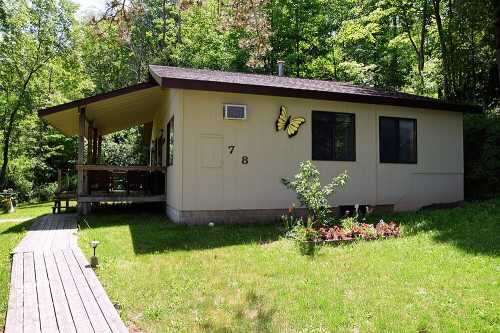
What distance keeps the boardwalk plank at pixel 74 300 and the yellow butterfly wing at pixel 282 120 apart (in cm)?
523

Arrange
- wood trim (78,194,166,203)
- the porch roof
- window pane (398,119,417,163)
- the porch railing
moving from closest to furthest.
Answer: the porch roof < wood trim (78,194,166,203) < window pane (398,119,417,163) < the porch railing

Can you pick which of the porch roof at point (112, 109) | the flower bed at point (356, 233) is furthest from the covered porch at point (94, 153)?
the flower bed at point (356, 233)

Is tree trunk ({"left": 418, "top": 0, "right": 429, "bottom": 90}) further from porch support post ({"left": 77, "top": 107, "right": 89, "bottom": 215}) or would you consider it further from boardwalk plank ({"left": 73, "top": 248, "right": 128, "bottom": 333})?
boardwalk plank ({"left": 73, "top": 248, "right": 128, "bottom": 333})

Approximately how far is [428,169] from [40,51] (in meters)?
21.3

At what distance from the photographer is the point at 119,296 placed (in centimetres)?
426

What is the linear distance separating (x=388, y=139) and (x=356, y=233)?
422cm

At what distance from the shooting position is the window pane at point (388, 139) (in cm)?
1012

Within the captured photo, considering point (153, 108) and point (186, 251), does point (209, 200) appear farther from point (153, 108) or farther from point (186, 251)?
point (153, 108)

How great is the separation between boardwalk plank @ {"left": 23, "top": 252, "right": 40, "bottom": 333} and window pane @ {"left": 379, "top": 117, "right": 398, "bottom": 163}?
8010mm

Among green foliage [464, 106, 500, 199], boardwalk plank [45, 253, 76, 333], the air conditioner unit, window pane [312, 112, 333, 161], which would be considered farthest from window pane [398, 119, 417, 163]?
boardwalk plank [45, 253, 76, 333]

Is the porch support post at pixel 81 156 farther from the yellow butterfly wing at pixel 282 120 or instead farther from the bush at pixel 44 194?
the bush at pixel 44 194

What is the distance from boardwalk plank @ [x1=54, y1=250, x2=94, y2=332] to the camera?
3.47 metres

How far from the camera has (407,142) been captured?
34.3 ft

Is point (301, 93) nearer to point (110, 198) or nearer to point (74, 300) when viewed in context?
point (110, 198)
